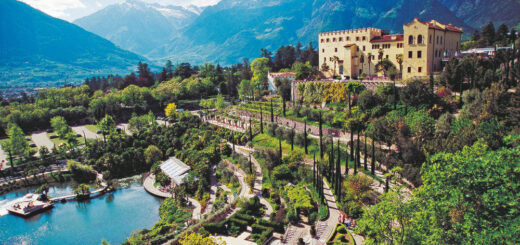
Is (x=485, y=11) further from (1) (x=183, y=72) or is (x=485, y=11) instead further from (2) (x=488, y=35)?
(1) (x=183, y=72)

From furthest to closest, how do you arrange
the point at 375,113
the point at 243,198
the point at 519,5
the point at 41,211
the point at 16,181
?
1. the point at 519,5
2. the point at 16,181
3. the point at 375,113
4. the point at 41,211
5. the point at 243,198

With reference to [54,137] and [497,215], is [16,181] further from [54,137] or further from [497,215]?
[497,215]

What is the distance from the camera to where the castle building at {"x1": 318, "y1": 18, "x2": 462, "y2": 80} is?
41.4 meters

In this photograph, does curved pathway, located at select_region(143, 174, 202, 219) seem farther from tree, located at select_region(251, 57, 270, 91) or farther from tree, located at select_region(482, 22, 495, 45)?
tree, located at select_region(482, 22, 495, 45)

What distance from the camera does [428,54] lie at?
41.0 meters

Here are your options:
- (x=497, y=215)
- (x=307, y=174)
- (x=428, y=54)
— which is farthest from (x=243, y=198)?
(x=428, y=54)

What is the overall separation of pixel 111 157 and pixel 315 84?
3034 cm

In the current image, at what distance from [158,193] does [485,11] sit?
576 feet

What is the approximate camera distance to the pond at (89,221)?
27.9 meters

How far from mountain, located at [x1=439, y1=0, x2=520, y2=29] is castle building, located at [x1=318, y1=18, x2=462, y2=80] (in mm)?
94918

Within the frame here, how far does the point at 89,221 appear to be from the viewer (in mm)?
30594

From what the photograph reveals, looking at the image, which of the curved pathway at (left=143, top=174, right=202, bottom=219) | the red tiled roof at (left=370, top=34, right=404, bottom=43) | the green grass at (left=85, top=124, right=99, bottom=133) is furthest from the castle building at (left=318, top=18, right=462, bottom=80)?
the green grass at (left=85, top=124, right=99, bottom=133)

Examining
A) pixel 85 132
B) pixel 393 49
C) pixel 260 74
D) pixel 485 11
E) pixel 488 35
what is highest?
pixel 485 11

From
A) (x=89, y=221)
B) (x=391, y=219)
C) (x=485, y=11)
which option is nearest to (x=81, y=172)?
(x=89, y=221)
